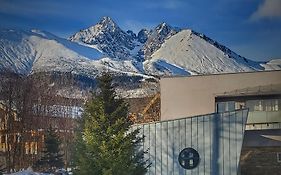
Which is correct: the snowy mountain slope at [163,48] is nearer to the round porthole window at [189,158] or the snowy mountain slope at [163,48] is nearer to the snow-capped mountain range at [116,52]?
the snow-capped mountain range at [116,52]

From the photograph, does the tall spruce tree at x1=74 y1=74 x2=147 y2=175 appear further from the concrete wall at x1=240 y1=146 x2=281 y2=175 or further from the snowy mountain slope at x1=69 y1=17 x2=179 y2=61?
the concrete wall at x1=240 y1=146 x2=281 y2=175

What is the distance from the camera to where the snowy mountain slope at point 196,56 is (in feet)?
12.5

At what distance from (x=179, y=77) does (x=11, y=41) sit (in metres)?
1.12

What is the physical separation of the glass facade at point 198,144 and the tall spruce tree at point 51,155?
65cm

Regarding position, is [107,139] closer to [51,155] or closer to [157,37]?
[51,155]

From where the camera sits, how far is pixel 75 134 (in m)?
3.83

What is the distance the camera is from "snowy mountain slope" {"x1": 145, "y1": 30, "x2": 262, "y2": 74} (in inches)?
150

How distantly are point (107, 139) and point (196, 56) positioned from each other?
789mm

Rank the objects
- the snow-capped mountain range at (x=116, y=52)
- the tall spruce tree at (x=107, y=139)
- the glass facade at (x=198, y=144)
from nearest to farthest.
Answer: the tall spruce tree at (x=107, y=139) < the snow-capped mountain range at (x=116, y=52) < the glass facade at (x=198, y=144)

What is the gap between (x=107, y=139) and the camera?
3.68 meters

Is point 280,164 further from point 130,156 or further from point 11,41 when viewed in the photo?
point 11,41

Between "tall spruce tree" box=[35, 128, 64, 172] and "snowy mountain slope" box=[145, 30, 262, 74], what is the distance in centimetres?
78

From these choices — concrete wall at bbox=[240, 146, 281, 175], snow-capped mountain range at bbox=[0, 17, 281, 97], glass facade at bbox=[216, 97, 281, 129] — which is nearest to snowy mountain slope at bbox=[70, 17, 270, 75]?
snow-capped mountain range at bbox=[0, 17, 281, 97]

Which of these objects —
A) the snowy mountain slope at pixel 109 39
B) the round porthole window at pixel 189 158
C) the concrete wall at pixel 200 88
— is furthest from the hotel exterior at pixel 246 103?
the snowy mountain slope at pixel 109 39
